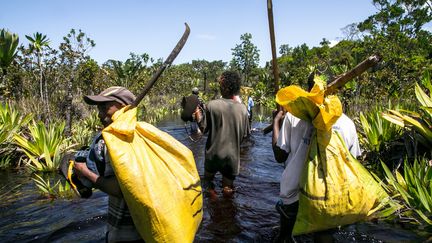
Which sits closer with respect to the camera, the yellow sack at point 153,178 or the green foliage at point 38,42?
the yellow sack at point 153,178

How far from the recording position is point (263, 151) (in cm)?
1040

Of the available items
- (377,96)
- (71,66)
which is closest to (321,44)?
(377,96)

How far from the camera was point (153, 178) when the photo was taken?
192cm

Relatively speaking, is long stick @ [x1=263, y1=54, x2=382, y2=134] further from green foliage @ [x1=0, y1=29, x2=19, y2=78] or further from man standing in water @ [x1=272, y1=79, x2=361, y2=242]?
green foliage @ [x1=0, y1=29, x2=19, y2=78]

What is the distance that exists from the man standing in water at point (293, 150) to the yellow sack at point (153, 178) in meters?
0.87

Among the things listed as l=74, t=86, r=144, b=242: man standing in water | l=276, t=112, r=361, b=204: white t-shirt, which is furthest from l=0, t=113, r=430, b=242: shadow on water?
l=74, t=86, r=144, b=242: man standing in water

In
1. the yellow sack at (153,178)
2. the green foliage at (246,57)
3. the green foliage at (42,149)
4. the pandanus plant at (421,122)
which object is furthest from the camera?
the green foliage at (246,57)

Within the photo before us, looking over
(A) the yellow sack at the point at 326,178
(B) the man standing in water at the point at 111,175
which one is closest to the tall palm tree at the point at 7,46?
(B) the man standing in water at the point at 111,175

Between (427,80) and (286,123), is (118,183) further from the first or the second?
(427,80)

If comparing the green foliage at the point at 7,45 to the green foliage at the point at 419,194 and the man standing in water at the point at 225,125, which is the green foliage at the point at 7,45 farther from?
the green foliage at the point at 419,194

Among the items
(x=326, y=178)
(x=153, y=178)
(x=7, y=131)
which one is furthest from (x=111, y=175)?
(x=7, y=131)

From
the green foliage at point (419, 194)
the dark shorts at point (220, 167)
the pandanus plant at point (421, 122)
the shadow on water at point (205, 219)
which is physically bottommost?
the shadow on water at point (205, 219)

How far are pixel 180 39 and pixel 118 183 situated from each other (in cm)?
98

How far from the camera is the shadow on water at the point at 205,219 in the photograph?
4.12 m
